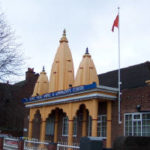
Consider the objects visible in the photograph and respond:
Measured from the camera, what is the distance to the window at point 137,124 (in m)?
15.5

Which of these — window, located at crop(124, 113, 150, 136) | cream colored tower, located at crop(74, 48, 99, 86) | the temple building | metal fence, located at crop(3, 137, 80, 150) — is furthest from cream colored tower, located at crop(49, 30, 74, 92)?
window, located at crop(124, 113, 150, 136)

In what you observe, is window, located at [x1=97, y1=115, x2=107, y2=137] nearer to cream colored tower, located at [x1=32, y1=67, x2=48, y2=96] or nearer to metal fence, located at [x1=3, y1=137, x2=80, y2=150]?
metal fence, located at [x1=3, y1=137, x2=80, y2=150]

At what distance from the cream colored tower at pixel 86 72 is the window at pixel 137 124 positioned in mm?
3655


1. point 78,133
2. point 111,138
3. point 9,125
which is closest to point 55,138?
point 78,133

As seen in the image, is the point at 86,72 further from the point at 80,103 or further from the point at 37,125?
the point at 37,125

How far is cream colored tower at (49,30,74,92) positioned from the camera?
69.4 feet

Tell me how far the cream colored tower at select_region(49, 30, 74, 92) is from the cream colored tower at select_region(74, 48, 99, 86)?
2.11m

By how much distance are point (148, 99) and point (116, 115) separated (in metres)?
2.57

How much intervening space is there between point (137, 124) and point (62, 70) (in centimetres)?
767

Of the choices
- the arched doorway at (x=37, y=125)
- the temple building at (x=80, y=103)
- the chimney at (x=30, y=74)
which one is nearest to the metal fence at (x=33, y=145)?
the temple building at (x=80, y=103)

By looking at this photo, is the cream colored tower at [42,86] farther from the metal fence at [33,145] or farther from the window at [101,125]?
the metal fence at [33,145]

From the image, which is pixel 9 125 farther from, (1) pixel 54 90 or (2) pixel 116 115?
(2) pixel 116 115

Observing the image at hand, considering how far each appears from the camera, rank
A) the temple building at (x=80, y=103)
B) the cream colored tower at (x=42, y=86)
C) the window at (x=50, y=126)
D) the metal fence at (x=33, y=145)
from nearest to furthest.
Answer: the metal fence at (x=33, y=145) → the temple building at (x=80, y=103) → the window at (x=50, y=126) → the cream colored tower at (x=42, y=86)

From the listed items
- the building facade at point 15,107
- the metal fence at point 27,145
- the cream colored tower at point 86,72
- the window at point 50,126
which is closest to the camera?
the metal fence at point 27,145
